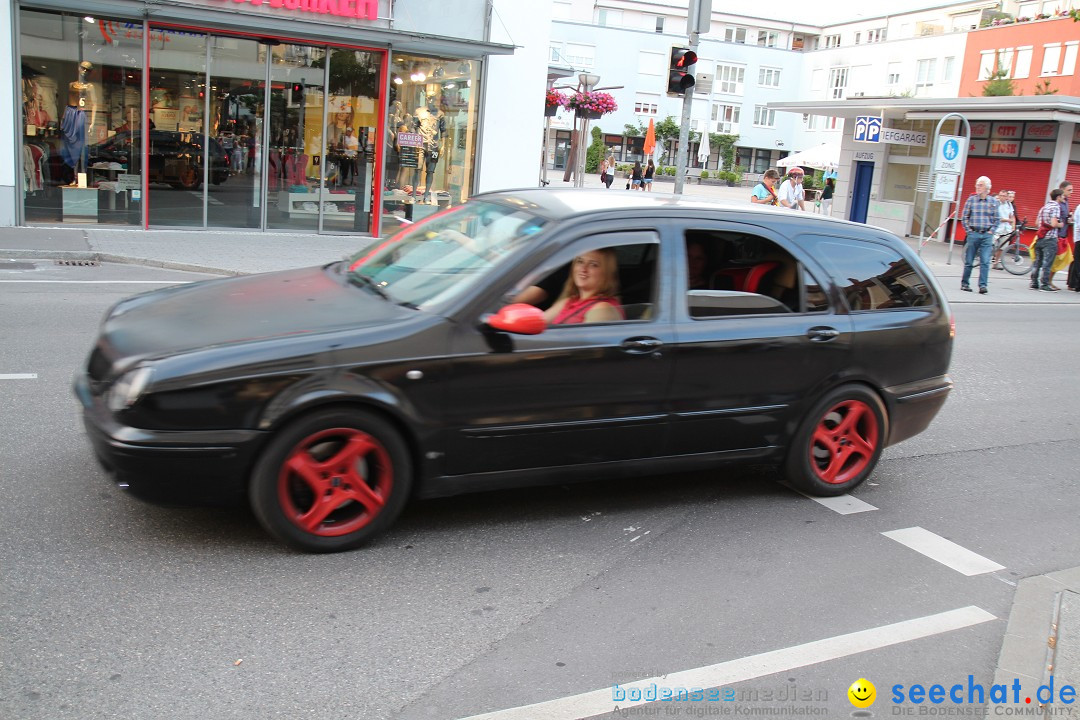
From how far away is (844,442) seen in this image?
18.3ft

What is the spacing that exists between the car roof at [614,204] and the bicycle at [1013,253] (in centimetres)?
1767

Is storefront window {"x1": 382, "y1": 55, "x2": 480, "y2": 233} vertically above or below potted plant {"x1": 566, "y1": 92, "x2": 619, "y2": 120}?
below

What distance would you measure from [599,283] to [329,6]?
524 inches

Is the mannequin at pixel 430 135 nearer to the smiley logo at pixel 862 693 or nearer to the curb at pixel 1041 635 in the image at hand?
Result: the curb at pixel 1041 635

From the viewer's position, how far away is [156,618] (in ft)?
11.8

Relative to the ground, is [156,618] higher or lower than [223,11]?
lower

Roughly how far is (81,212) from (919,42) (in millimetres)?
60299

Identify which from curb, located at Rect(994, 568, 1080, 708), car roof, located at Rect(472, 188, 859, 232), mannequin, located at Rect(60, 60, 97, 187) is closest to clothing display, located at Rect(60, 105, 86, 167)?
mannequin, located at Rect(60, 60, 97, 187)

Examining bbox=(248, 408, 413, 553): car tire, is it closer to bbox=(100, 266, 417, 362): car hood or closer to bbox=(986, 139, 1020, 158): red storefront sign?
bbox=(100, 266, 417, 362): car hood

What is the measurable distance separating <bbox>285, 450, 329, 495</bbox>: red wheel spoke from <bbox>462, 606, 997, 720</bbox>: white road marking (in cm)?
141

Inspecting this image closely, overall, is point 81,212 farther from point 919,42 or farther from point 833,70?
point 833,70

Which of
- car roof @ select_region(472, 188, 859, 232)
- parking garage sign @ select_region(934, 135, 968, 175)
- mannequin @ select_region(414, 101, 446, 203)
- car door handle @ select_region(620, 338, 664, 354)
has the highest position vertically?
parking garage sign @ select_region(934, 135, 968, 175)

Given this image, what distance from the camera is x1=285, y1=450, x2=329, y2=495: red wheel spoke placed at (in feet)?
13.5

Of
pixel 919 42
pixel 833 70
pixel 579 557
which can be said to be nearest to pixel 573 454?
pixel 579 557
